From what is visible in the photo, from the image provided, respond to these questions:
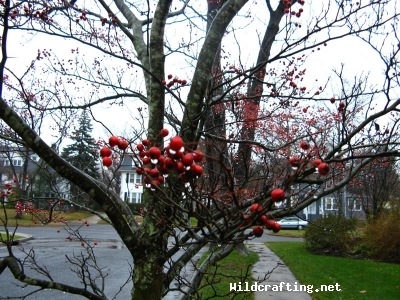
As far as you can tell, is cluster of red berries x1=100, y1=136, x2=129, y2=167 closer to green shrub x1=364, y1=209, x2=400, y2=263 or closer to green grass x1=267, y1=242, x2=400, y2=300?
green grass x1=267, y1=242, x2=400, y2=300

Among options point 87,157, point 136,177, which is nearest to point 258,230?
point 87,157

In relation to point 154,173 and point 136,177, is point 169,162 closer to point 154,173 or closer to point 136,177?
point 154,173

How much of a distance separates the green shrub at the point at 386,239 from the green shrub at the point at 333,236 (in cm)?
98

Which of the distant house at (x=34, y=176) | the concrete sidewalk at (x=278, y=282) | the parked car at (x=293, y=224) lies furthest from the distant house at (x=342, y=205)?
the distant house at (x=34, y=176)

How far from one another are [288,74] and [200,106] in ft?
10.3

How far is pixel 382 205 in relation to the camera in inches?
661

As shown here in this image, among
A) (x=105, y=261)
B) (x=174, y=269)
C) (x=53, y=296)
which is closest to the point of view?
(x=174, y=269)

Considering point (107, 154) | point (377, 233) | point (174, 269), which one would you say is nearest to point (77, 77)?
point (174, 269)

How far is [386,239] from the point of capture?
12359 mm

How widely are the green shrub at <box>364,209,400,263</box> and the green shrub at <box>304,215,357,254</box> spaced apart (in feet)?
3.21

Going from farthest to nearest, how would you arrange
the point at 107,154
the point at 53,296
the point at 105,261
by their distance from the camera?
the point at 105,261 → the point at 53,296 → the point at 107,154

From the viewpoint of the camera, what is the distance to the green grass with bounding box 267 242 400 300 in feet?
24.7

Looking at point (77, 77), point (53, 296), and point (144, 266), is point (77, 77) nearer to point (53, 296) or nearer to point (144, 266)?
point (144, 266)

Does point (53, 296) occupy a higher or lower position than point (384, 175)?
lower
